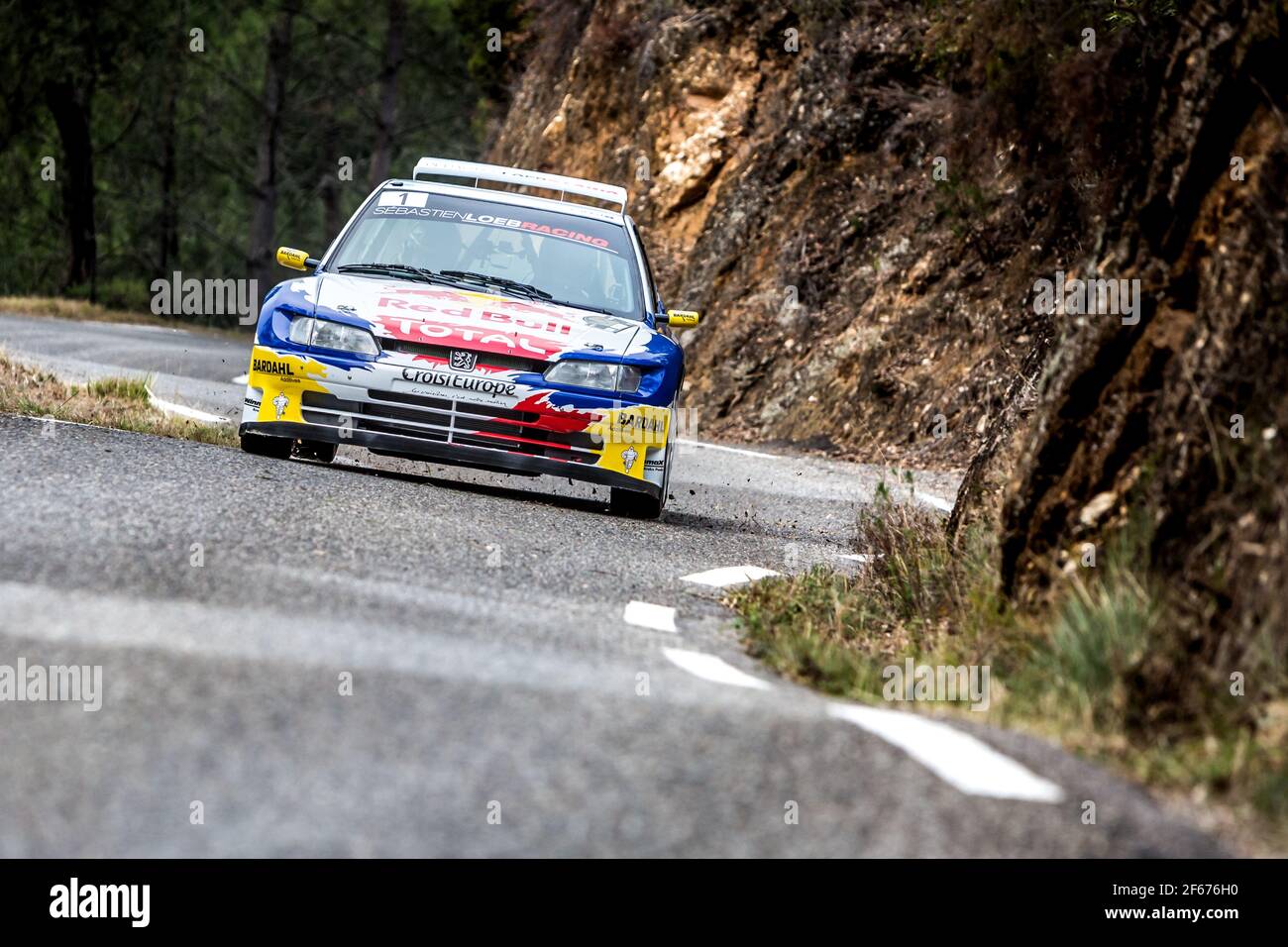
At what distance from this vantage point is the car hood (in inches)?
361

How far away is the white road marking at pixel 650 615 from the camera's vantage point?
621cm

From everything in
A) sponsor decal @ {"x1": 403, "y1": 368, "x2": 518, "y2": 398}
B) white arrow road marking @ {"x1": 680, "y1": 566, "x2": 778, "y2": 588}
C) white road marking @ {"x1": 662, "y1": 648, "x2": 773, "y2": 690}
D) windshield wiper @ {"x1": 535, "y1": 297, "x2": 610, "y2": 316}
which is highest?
windshield wiper @ {"x1": 535, "y1": 297, "x2": 610, "y2": 316}

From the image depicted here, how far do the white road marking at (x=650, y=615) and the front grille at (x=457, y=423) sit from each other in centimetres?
248

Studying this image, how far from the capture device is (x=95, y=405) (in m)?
10.8

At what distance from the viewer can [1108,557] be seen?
5434 millimetres

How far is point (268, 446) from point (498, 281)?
64.1 inches

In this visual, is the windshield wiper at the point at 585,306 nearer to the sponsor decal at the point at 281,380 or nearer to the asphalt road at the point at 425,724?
the sponsor decal at the point at 281,380

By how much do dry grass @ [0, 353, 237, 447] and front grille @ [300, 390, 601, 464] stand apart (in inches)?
55.4

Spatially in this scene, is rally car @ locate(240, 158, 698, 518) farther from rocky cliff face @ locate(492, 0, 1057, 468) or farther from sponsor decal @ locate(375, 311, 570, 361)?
rocky cliff face @ locate(492, 0, 1057, 468)

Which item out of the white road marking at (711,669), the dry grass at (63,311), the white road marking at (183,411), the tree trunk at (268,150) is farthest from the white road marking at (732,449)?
the tree trunk at (268,150)

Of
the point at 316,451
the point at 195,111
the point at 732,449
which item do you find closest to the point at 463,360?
the point at 316,451

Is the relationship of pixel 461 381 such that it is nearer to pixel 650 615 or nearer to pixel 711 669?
pixel 650 615

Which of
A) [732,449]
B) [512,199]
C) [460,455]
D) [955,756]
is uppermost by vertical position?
[512,199]

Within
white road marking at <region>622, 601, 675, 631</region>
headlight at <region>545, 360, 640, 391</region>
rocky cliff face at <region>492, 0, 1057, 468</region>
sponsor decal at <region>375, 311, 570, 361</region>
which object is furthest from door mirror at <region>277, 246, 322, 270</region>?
rocky cliff face at <region>492, 0, 1057, 468</region>
